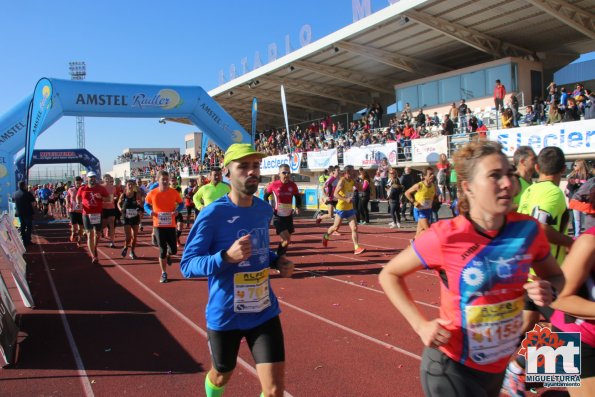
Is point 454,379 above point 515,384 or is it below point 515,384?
above

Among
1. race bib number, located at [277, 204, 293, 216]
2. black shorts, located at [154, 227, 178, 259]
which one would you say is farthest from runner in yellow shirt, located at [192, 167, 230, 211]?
race bib number, located at [277, 204, 293, 216]

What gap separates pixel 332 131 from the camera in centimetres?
3225

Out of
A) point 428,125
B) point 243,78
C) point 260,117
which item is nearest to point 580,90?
point 428,125

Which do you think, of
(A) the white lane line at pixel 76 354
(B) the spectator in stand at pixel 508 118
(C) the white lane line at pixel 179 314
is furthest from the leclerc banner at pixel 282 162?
(A) the white lane line at pixel 76 354

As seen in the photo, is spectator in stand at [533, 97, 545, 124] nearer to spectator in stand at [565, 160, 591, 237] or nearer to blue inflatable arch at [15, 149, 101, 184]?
spectator in stand at [565, 160, 591, 237]

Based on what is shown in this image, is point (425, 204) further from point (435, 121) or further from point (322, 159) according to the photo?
point (322, 159)

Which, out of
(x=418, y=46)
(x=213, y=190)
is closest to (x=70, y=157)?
(x=418, y=46)

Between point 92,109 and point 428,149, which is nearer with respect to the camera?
point 92,109

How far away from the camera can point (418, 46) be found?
23703 millimetres

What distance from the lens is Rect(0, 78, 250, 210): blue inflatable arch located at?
13.6 meters

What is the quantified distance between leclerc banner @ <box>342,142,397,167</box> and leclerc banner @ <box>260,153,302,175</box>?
323 centimetres

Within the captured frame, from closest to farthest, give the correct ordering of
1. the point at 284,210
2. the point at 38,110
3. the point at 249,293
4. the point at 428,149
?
the point at 249,293, the point at 284,210, the point at 38,110, the point at 428,149

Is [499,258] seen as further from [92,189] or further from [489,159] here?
[92,189]

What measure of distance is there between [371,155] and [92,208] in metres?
13.9
